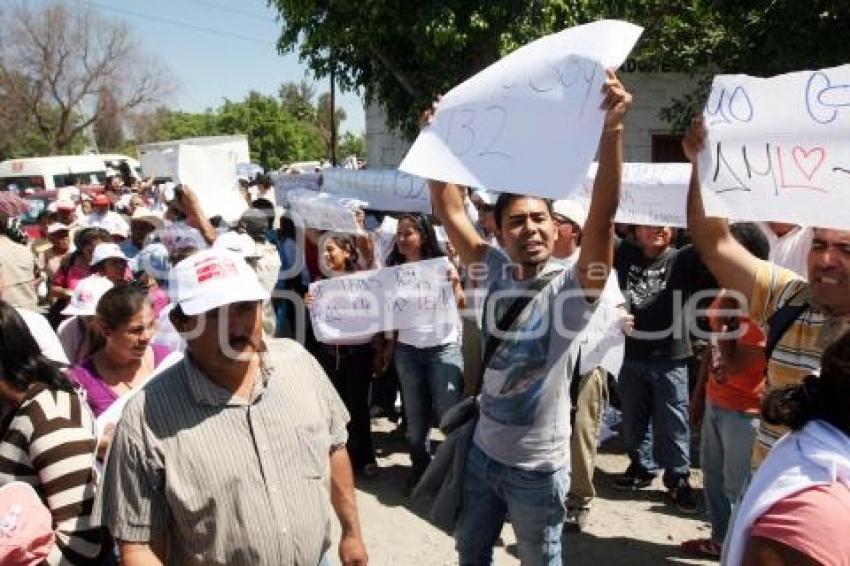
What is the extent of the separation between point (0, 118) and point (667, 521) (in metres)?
55.3

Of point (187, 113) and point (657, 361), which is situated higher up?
point (187, 113)

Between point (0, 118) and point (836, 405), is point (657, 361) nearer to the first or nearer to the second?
point (836, 405)

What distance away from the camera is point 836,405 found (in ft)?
5.08

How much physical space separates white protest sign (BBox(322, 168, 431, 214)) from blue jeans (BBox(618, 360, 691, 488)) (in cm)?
183

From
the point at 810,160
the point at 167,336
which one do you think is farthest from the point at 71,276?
the point at 810,160

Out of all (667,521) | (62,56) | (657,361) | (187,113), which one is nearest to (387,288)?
(657,361)

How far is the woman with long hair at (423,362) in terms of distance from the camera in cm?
496

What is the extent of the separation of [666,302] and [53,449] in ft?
11.9

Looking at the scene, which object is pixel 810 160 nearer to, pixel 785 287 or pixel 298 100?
pixel 785 287

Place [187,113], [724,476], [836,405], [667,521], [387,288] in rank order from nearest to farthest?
[836,405]
[724,476]
[667,521]
[387,288]
[187,113]

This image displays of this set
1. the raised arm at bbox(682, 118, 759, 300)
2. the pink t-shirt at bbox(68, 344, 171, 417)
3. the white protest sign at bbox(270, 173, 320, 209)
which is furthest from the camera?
the white protest sign at bbox(270, 173, 320, 209)

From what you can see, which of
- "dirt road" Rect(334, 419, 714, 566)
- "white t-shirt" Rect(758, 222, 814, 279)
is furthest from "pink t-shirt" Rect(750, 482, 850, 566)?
"dirt road" Rect(334, 419, 714, 566)

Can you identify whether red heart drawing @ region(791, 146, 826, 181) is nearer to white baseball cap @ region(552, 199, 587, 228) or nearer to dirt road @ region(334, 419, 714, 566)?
white baseball cap @ region(552, 199, 587, 228)

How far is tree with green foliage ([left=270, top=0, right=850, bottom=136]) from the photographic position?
1112 cm
